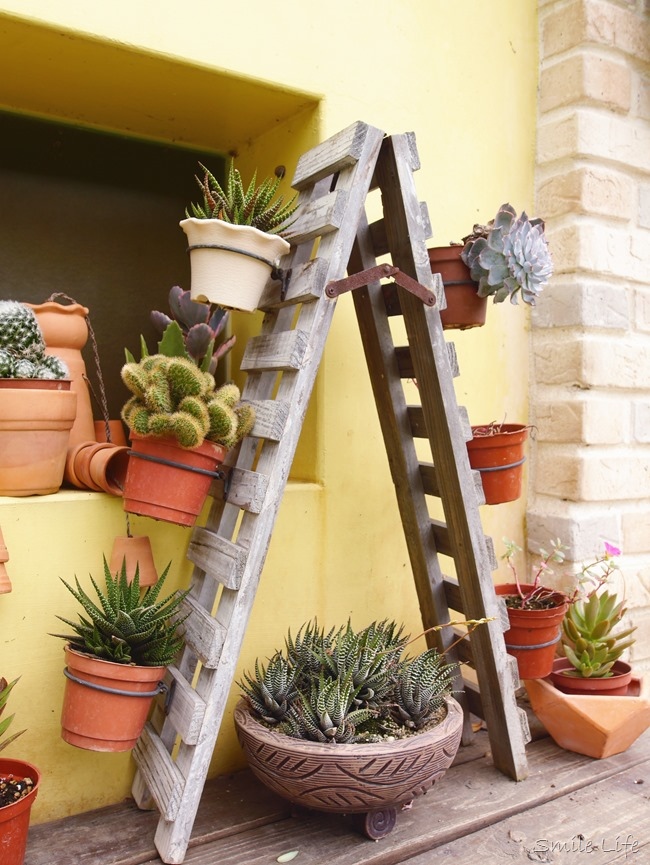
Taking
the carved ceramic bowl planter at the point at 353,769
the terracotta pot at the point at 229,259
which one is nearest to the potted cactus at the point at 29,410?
the terracotta pot at the point at 229,259

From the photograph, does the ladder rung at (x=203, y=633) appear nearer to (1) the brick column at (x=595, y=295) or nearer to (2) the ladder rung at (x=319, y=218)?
(2) the ladder rung at (x=319, y=218)

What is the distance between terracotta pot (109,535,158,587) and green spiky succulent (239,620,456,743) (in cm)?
32

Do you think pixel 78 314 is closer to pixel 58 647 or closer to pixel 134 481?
pixel 134 481

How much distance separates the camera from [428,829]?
1738 mm

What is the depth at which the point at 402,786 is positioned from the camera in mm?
1608

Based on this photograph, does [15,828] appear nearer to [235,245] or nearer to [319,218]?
[235,245]

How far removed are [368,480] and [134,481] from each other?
0.74 metres

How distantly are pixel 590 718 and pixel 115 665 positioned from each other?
1.26m

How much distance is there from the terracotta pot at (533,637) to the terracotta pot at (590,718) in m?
0.08

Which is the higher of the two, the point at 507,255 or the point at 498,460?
the point at 507,255

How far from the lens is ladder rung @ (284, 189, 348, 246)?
5.60 feet

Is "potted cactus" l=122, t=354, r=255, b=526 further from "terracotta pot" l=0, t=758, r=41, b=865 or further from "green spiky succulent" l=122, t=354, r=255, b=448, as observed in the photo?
"terracotta pot" l=0, t=758, r=41, b=865

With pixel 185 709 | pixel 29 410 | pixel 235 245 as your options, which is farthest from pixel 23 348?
pixel 185 709

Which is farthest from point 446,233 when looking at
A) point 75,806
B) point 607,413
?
point 75,806
